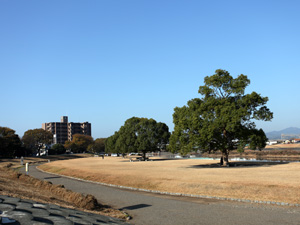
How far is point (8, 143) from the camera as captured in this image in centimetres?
10062

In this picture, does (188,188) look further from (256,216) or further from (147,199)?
(256,216)

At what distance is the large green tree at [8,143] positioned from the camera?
99294 mm

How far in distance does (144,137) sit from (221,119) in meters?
39.4

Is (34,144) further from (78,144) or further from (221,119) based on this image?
(221,119)

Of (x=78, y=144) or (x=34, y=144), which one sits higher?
(x=34, y=144)

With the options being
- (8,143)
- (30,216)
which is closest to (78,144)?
(8,143)

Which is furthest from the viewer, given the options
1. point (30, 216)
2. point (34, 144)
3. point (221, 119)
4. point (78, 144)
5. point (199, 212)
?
point (78, 144)

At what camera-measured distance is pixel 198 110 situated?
45.3 metres

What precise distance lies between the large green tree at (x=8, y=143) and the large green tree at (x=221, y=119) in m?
75.5

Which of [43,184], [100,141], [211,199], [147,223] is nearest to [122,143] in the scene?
[43,184]

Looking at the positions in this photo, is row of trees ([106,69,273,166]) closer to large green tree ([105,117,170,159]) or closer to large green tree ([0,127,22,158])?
large green tree ([105,117,170,159])

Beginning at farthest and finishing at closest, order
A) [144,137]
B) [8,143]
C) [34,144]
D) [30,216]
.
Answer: [34,144]
[8,143]
[144,137]
[30,216]

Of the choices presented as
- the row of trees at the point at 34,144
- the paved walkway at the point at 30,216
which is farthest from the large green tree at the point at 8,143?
the paved walkway at the point at 30,216

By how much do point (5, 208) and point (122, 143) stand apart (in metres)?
74.2
